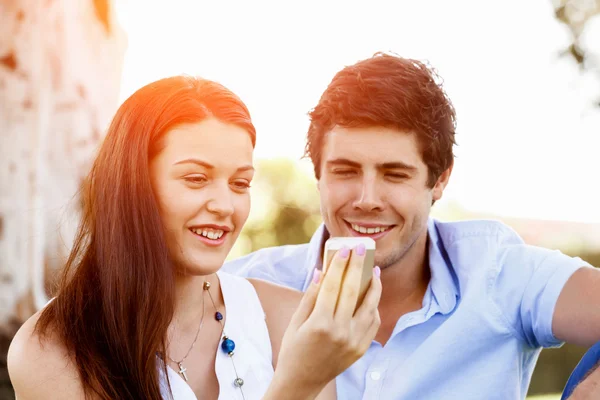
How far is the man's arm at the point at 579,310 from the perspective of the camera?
10.0 feet

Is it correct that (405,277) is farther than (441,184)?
No

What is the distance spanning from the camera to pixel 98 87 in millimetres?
4871

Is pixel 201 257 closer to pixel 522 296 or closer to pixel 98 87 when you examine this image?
pixel 522 296

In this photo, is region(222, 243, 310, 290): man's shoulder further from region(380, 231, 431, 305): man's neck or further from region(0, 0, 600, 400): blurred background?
region(0, 0, 600, 400): blurred background

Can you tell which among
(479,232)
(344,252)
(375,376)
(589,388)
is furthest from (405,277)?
(344,252)

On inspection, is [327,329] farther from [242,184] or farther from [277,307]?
[277,307]

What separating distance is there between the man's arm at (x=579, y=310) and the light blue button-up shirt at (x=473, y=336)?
42 millimetres

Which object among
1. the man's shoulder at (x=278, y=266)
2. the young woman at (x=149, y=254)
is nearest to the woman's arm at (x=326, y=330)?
the young woman at (x=149, y=254)

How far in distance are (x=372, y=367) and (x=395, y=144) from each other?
112 centimetres

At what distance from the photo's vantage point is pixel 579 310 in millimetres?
3117

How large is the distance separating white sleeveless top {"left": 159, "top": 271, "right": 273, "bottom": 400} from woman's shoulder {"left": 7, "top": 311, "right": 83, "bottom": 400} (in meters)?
0.36

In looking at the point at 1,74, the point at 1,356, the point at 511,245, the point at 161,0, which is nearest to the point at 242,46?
the point at 161,0

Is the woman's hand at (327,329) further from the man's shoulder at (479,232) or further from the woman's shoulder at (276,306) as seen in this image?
the man's shoulder at (479,232)

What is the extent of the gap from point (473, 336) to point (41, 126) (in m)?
3.06
